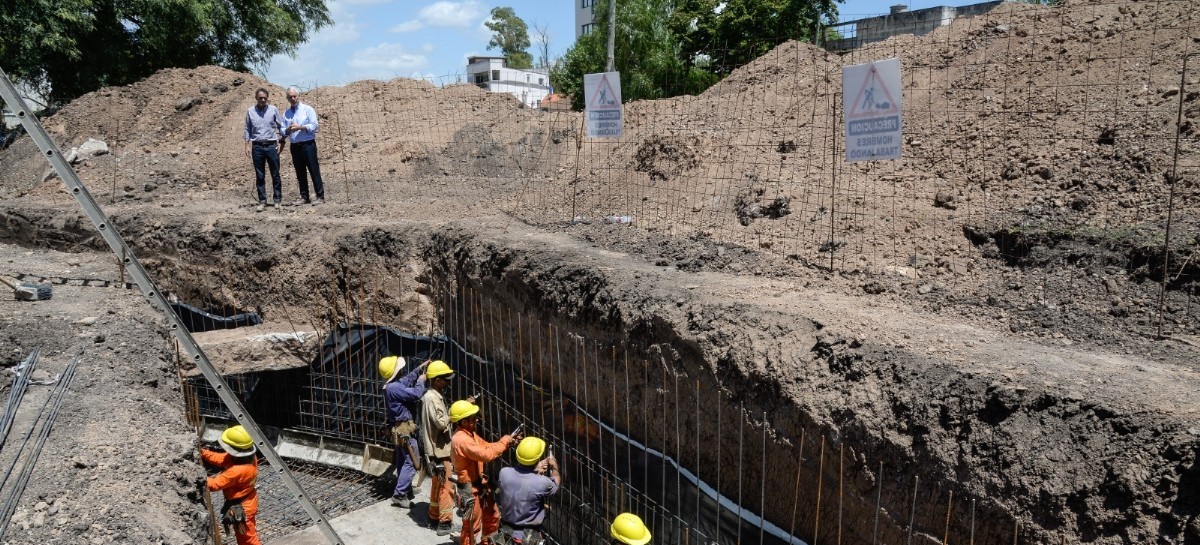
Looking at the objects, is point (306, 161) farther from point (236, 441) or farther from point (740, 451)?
point (740, 451)

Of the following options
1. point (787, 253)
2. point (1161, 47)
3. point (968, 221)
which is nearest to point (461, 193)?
point (787, 253)

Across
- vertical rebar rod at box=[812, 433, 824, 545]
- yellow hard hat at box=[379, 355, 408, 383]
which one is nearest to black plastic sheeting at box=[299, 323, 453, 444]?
yellow hard hat at box=[379, 355, 408, 383]

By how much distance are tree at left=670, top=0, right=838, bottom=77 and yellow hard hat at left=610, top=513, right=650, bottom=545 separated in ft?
61.8

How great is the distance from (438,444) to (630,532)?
266 centimetres

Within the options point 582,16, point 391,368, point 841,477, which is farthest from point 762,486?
point 582,16

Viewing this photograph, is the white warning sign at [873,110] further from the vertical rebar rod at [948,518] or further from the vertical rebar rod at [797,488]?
the vertical rebar rod at [948,518]

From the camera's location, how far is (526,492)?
563 centimetres

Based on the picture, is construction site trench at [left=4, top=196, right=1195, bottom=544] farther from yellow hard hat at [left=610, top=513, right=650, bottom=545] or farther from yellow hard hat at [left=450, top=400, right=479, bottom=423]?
yellow hard hat at [left=450, top=400, right=479, bottom=423]

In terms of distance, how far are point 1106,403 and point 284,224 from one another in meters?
8.84

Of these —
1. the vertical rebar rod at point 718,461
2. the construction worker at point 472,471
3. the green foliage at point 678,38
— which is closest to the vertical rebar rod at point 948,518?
the vertical rebar rod at point 718,461

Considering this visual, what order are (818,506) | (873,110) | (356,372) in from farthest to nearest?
1. (356,372)
2. (873,110)
3. (818,506)

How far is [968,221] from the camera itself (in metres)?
6.97

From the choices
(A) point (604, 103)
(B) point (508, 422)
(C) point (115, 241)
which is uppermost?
(A) point (604, 103)

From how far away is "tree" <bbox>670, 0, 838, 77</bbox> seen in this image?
23.9m
